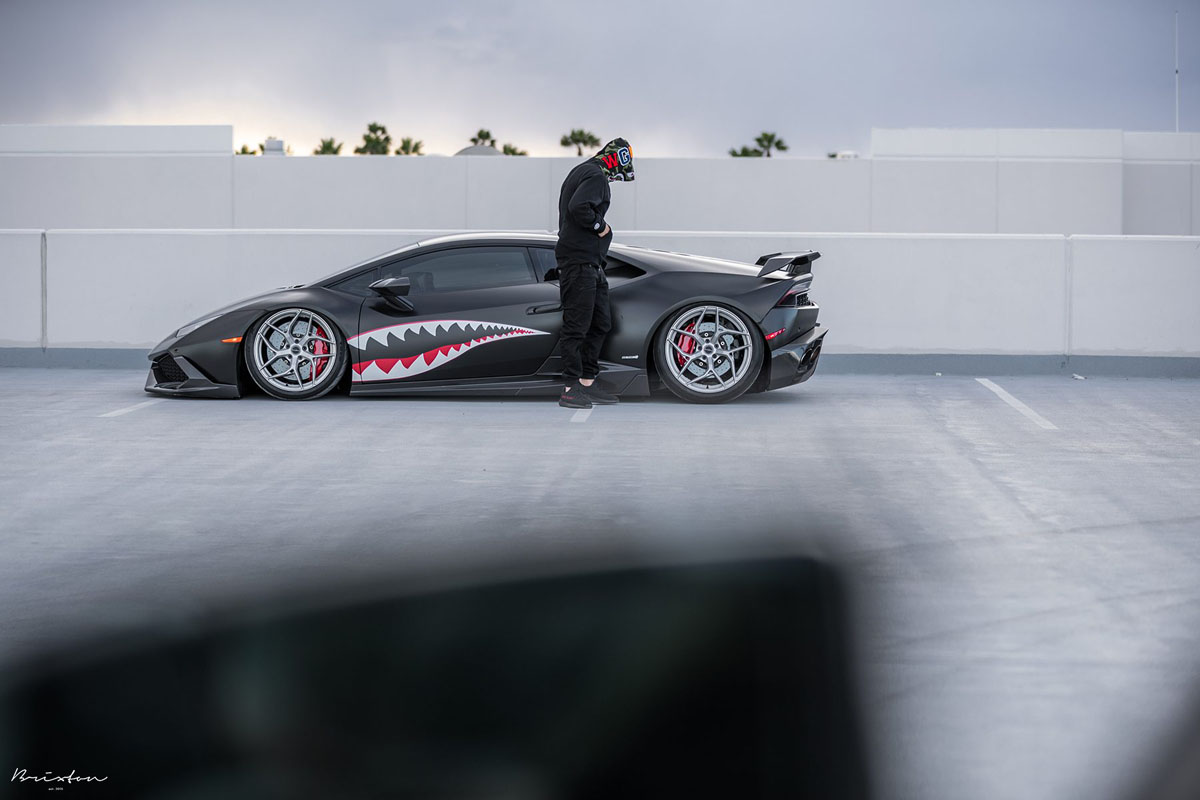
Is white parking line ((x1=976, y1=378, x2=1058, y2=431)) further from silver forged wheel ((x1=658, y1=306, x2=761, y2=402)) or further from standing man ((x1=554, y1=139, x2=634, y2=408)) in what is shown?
standing man ((x1=554, y1=139, x2=634, y2=408))

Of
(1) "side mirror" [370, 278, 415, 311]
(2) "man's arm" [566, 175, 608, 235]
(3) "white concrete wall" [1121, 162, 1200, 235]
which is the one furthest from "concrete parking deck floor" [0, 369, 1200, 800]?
(3) "white concrete wall" [1121, 162, 1200, 235]

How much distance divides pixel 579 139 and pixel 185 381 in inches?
2913

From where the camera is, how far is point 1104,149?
144ft

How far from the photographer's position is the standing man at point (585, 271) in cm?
976

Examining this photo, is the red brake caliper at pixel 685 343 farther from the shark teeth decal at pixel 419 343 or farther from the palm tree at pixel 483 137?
the palm tree at pixel 483 137

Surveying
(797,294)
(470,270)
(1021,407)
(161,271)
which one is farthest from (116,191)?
(1021,407)

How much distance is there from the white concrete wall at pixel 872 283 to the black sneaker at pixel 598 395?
8.01 feet

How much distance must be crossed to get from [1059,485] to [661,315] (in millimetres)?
3745

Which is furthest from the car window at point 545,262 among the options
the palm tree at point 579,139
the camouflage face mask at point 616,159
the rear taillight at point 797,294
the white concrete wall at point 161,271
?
the palm tree at point 579,139

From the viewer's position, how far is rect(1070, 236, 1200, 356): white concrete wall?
1271 cm

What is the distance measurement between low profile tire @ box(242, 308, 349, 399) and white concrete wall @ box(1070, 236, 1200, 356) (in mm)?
6354

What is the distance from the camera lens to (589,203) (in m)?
9.75

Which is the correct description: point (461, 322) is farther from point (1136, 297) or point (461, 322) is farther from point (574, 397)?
point (1136, 297)

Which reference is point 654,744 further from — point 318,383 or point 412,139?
point 412,139
